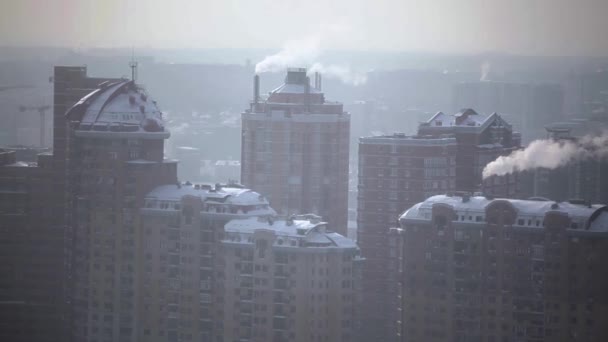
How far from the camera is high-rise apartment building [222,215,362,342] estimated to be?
114 metres

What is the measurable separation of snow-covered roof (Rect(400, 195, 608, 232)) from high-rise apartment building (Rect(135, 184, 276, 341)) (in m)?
10.3

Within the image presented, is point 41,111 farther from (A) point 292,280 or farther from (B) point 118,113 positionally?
(A) point 292,280

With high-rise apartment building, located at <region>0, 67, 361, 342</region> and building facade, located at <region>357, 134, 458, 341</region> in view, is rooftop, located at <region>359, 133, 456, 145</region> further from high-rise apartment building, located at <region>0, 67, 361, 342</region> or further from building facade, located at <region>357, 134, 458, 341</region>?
high-rise apartment building, located at <region>0, 67, 361, 342</region>

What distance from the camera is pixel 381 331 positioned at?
126438mm

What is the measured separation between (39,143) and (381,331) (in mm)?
67634

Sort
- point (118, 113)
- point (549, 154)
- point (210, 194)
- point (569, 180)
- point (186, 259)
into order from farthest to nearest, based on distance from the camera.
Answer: point (569, 180), point (549, 154), point (118, 113), point (210, 194), point (186, 259)

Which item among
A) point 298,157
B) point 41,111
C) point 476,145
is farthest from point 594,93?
point 298,157

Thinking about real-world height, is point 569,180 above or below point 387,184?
above

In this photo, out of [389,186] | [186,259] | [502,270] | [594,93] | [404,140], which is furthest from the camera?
[594,93]

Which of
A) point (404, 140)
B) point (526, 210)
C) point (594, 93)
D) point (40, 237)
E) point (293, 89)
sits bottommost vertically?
point (40, 237)

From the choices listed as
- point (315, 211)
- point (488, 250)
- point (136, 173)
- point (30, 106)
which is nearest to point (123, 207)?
point (136, 173)

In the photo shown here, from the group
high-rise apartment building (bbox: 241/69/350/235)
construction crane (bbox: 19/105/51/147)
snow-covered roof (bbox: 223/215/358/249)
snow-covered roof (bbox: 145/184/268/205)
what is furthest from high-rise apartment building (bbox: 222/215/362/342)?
construction crane (bbox: 19/105/51/147)

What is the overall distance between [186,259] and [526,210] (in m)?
21.5

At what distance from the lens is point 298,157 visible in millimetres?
132000
